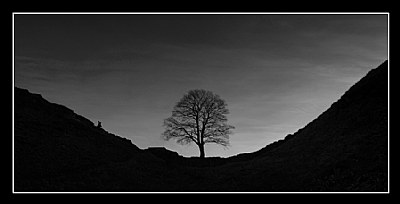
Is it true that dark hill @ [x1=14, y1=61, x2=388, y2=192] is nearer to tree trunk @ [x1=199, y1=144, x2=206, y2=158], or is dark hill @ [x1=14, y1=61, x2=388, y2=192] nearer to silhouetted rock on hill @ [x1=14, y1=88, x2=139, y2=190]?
silhouetted rock on hill @ [x1=14, y1=88, x2=139, y2=190]

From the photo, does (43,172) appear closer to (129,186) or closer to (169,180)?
(129,186)

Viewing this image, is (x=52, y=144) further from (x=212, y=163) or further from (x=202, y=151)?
(x=202, y=151)

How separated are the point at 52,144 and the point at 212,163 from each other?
2337cm

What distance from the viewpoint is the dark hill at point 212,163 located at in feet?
127

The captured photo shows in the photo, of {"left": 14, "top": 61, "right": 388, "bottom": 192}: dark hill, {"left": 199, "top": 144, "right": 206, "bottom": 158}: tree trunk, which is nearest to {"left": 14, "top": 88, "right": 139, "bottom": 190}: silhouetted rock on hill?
{"left": 14, "top": 61, "right": 388, "bottom": 192}: dark hill

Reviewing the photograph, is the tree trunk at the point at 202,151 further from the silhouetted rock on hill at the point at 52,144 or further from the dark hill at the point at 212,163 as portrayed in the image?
the silhouetted rock on hill at the point at 52,144

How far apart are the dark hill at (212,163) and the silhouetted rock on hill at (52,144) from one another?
9cm

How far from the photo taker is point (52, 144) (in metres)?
48.4

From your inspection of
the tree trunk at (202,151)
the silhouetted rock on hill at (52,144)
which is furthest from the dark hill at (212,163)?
the tree trunk at (202,151)

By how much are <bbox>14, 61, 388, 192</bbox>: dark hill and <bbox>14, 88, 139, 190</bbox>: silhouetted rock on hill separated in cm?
9

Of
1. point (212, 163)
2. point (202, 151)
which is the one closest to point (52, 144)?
point (212, 163)

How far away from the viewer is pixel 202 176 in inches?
1751

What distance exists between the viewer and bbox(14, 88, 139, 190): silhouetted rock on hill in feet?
137

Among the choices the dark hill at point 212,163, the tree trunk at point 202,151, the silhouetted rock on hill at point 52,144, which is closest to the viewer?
the dark hill at point 212,163
